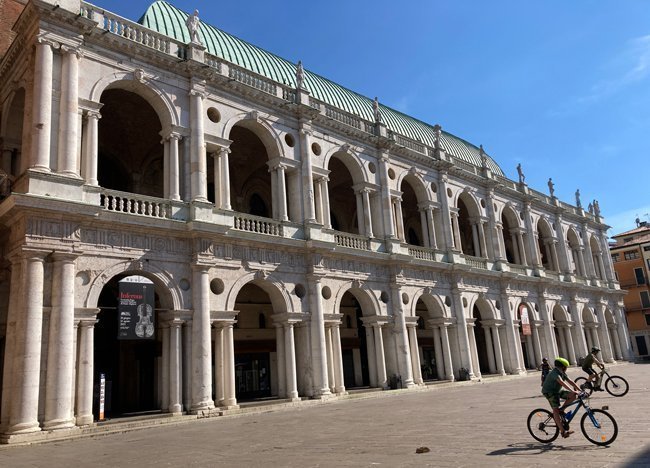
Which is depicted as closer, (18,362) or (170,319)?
(18,362)

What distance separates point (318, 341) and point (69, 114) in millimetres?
12342

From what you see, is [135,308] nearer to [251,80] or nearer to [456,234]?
[251,80]

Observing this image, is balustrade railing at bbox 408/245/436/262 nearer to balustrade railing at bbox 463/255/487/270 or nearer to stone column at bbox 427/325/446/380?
balustrade railing at bbox 463/255/487/270

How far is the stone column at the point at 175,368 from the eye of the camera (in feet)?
56.3

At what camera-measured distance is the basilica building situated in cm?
1536

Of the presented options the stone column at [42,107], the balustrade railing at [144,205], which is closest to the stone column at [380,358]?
the balustrade railing at [144,205]

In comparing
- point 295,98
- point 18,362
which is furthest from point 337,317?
point 18,362

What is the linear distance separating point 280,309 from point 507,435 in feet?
42.0

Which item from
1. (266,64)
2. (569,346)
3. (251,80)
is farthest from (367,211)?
(569,346)

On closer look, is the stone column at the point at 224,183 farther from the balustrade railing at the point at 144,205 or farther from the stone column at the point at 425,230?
the stone column at the point at 425,230

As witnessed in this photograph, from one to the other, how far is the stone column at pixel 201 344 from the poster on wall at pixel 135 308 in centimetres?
159

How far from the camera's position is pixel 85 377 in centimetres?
1531

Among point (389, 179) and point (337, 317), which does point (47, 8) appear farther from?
point (389, 179)

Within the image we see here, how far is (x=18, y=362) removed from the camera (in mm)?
14117
